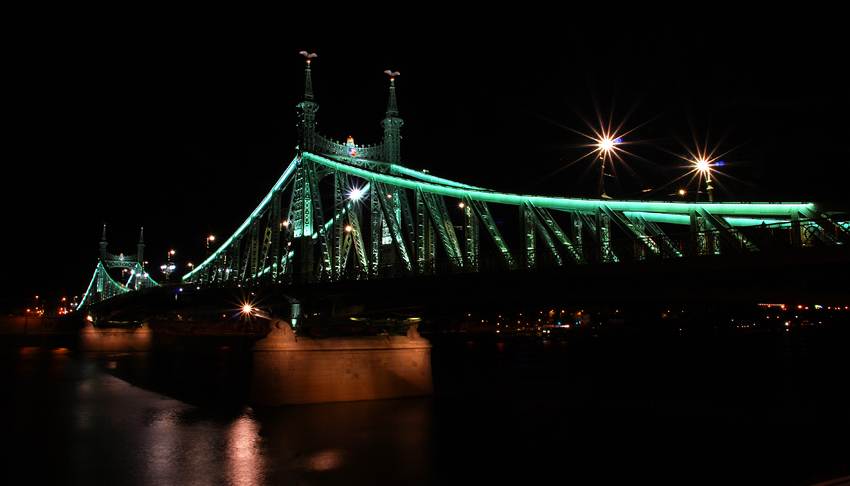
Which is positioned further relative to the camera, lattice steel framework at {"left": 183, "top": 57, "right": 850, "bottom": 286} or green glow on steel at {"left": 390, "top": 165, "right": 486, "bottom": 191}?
green glow on steel at {"left": 390, "top": 165, "right": 486, "bottom": 191}

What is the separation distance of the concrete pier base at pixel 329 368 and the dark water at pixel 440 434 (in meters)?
0.69

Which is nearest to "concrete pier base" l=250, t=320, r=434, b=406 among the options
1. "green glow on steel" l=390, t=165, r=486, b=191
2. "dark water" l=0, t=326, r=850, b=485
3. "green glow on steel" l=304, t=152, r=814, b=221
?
"dark water" l=0, t=326, r=850, b=485

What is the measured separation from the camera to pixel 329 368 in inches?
1006

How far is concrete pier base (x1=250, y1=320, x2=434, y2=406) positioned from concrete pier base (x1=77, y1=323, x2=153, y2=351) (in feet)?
177

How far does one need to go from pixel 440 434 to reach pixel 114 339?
207ft

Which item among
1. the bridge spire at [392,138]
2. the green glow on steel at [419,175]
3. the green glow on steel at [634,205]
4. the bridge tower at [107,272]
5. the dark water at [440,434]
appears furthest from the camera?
the bridge tower at [107,272]

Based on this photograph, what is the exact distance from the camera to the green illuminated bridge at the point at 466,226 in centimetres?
2464

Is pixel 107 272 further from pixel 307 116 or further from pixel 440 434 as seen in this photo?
pixel 440 434

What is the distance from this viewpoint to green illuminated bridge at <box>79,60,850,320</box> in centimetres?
2464

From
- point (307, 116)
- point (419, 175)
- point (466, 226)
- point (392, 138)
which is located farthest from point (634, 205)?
point (307, 116)

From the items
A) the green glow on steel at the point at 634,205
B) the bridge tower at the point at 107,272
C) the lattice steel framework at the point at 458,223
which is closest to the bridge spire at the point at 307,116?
the lattice steel framework at the point at 458,223

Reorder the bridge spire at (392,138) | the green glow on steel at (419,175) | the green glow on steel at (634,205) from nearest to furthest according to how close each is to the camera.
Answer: the green glow on steel at (634,205)
the green glow on steel at (419,175)
the bridge spire at (392,138)

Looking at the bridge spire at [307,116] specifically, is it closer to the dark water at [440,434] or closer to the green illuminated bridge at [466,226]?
the green illuminated bridge at [466,226]

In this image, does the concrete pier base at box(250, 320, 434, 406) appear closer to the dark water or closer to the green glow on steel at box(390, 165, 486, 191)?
the dark water
